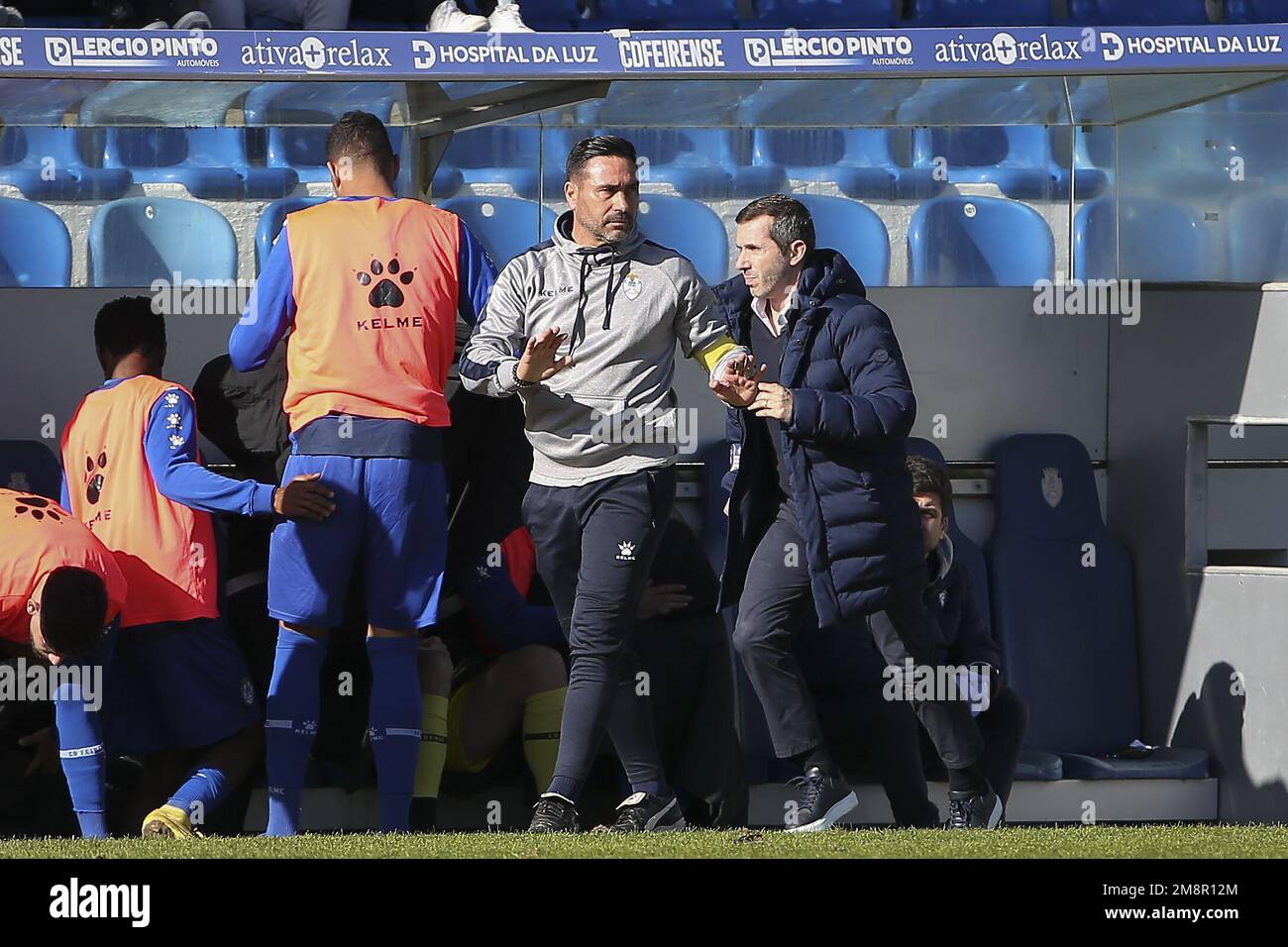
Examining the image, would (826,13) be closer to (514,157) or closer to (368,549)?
(514,157)

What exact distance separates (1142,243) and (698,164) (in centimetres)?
171

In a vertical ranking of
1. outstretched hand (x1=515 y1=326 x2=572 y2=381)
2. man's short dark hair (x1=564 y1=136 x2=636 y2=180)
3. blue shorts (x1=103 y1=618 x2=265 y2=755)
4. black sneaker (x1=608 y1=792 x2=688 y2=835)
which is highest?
man's short dark hair (x1=564 y1=136 x2=636 y2=180)

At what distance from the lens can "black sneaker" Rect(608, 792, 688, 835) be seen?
5078 mm

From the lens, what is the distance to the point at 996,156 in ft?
24.5

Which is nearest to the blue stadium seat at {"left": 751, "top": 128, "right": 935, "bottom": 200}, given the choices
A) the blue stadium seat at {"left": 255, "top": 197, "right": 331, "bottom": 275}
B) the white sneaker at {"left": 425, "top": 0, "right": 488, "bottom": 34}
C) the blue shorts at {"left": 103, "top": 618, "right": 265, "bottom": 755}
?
the white sneaker at {"left": 425, "top": 0, "right": 488, "bottom": 34}

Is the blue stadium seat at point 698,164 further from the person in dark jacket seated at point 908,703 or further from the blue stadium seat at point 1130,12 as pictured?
the blue stadium seat at point 1130,12

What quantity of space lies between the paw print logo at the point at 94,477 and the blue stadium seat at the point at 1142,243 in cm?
378

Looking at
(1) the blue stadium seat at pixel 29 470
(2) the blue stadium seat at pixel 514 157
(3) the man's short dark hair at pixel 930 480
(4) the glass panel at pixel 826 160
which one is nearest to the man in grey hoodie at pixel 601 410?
(3) the man's short dark hair at pixel 930 480

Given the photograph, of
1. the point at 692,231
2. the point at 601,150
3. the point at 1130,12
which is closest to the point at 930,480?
the point at 601,150

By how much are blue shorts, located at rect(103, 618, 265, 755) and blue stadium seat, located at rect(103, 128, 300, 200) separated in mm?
2012

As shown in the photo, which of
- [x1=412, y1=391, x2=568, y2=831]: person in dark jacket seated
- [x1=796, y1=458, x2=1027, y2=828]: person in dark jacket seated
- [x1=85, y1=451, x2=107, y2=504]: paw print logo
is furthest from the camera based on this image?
[x1=412, y1=391, x2=568, y2=831]: person in dark jacket seated

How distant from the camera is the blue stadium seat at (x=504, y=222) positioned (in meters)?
7.11

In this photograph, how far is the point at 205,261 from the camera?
23.0 ft

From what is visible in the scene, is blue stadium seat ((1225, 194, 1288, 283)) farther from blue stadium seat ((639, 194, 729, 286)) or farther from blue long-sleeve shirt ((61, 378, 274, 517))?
blue long-sleeve shirt ((61, 378, 274, 517))
